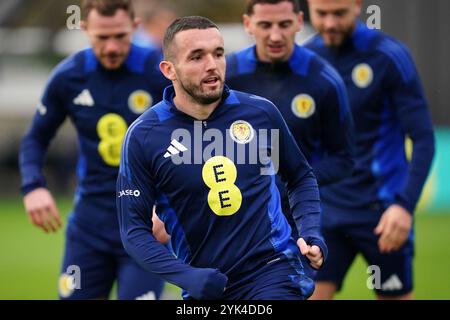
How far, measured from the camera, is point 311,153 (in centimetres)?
722

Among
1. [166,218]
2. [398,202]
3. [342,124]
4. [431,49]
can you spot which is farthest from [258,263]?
[431,49]

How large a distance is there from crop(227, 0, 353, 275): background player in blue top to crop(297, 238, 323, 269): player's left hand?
1.53 metres

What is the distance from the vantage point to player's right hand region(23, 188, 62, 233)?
7.65 metres

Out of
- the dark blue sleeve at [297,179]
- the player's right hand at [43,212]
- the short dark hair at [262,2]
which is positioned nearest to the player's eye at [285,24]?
the short dark hair at [262,2]

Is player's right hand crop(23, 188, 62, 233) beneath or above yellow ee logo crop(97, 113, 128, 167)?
beneath

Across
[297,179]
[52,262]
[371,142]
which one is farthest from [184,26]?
[52,262]

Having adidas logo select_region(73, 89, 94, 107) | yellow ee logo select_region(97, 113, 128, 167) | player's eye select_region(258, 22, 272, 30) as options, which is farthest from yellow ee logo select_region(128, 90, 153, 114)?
player's eye select_region(258, 22, 272, 30)

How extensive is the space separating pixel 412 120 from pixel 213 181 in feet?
8.31

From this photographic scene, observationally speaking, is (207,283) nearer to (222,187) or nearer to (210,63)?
(222,187)

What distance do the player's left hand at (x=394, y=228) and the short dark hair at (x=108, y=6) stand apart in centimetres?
227

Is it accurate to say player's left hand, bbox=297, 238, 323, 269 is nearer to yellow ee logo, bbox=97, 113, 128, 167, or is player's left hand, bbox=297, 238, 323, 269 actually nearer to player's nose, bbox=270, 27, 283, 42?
player's nose, bbox=270, 27, 283, 42

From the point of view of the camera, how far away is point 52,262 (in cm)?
1402

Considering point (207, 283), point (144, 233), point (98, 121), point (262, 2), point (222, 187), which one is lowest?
point (207, 283)
